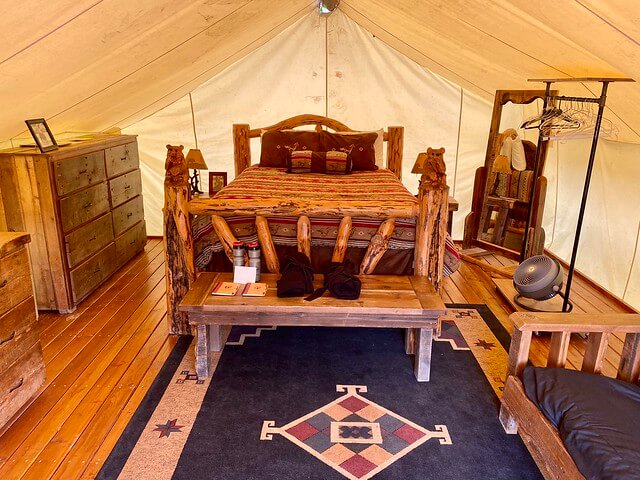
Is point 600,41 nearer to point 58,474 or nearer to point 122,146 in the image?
point 58,474

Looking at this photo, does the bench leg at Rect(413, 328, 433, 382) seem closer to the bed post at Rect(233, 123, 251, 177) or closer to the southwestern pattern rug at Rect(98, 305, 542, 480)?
the southwestern pattern rug at Rect(98, 305, 542, 480)

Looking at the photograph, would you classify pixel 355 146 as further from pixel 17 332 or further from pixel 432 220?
pixel 17 332

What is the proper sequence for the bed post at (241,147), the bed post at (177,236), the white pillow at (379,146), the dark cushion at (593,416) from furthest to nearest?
the bed post at (241,147) < the white pillow at (379,146) < the bed post at (177,236) < the dark cushion at (593,416)

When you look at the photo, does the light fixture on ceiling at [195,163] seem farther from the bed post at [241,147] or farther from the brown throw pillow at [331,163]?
the brown throw pillow at [331,163]

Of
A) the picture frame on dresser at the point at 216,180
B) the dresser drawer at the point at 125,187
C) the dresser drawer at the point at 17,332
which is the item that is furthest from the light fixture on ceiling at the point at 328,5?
the dresser drawer at the point at 17,332

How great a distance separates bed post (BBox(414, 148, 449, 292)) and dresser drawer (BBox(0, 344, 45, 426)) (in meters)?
1.81

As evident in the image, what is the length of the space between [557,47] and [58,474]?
270cm

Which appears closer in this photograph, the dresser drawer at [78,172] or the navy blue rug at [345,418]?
the navy blue rug at [345,418]

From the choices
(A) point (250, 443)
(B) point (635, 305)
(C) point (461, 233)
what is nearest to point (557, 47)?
(B) point (635, 305)

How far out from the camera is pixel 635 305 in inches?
122

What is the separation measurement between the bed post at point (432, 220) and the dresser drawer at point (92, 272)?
2.06 m

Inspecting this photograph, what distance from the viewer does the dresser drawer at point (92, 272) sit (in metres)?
3.12

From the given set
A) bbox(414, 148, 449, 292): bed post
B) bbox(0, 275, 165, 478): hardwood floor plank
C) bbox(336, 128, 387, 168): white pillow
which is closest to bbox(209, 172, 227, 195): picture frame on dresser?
bbox(336, 128, 387, 168): white pillow

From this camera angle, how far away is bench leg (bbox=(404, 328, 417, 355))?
263 centimetres
